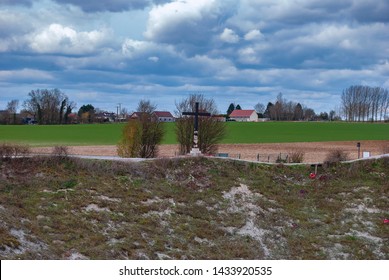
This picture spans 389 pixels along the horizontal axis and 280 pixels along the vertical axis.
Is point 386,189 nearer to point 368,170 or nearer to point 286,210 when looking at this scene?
point 368,170

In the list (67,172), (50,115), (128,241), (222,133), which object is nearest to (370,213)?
(128,241)

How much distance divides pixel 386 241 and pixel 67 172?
14367 millimetres

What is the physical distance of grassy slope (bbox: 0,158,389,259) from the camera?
767 inches

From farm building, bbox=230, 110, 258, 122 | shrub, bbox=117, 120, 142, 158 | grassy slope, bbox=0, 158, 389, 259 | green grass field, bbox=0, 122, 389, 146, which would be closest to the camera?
grassy slope, bbox=0, 158, 389, 259

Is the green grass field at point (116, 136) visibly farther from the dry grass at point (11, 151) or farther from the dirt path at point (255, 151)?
the dry grass at point (11, 151)

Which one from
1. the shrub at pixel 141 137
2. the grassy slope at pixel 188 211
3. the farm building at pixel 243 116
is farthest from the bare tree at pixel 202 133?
the farm building at pixel 243 116

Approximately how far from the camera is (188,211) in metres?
23.4

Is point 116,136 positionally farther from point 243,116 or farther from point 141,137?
point 243,116

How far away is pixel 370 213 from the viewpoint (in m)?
25.3

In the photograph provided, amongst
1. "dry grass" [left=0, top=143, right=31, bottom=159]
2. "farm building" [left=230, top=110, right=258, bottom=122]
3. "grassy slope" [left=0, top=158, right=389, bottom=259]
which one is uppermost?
"farm building" [left=230, top=110, right=258, bottom=122]

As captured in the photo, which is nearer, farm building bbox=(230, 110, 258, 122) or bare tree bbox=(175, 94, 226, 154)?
bare tree bbox=(175, 94, 226, 154)

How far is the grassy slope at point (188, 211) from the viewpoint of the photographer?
1948cm

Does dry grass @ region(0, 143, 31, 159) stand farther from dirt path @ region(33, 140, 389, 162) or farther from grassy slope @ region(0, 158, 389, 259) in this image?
dirt path @ region(33, 140, 389, 162)

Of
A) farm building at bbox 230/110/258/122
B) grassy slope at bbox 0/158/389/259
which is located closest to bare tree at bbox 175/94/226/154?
grassy slope at bbox 0/158/389/259
